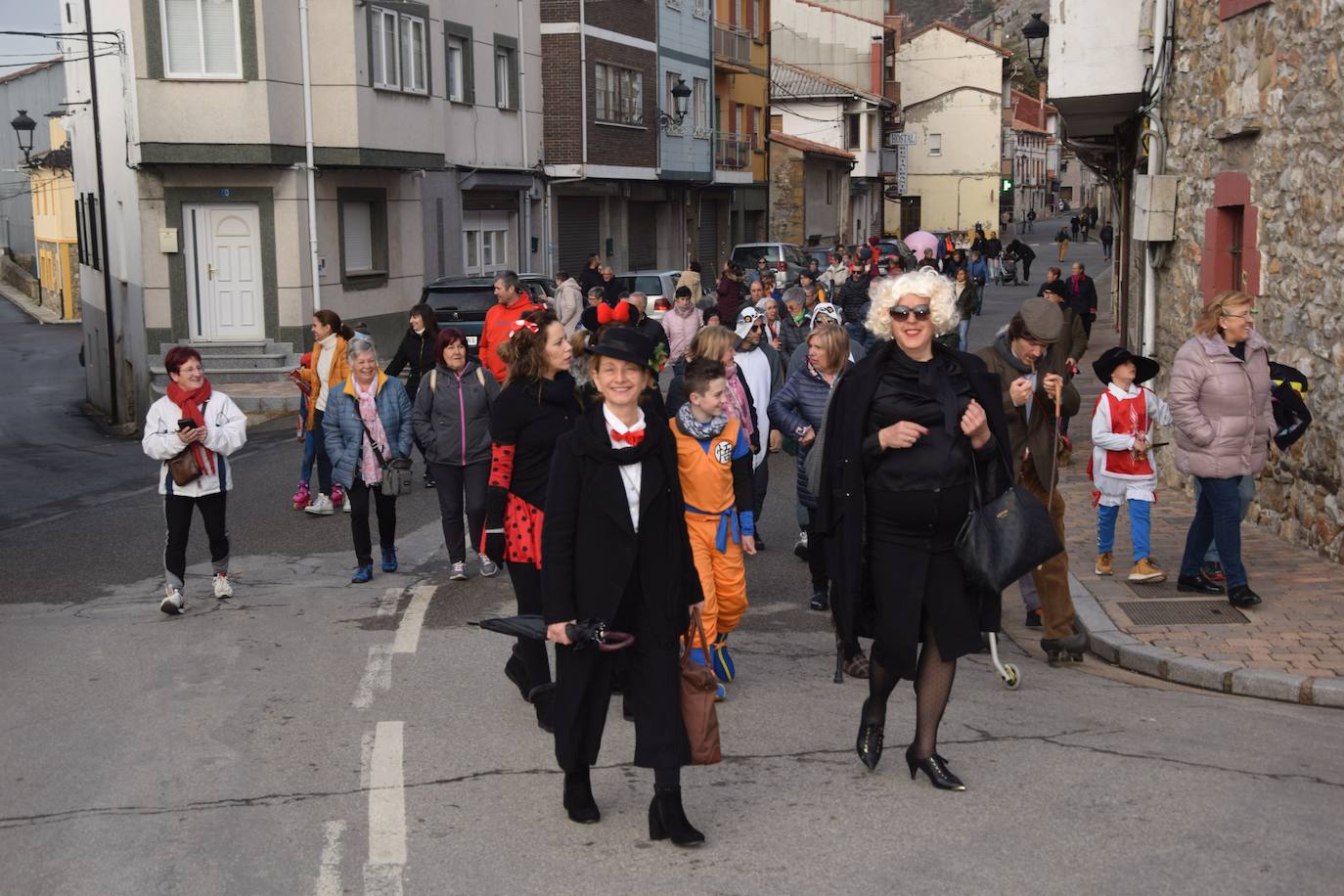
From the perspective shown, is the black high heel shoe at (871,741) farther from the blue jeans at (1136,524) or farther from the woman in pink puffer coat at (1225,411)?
the blue jeans at (1136,524)

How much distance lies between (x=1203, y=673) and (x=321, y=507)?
7.90 metres

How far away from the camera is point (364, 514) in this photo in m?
10.0

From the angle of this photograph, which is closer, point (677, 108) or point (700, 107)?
point (677, 108)

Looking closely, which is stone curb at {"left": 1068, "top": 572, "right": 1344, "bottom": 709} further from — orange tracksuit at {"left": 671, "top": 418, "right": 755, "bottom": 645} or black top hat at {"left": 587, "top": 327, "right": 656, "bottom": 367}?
black top hat at {"left": 587, "top": 327, "right": 656, "bottom": 367}

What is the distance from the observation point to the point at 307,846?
17.3 feet

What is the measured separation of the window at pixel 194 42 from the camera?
2373 cm

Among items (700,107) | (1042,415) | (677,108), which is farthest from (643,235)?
(1042,415)

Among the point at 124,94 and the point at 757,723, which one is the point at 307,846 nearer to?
the point at 757,723

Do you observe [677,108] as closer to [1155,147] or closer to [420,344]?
[1155,147]

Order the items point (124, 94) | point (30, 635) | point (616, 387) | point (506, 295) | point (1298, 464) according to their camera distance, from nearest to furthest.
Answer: point (616, 387) < point (30, 635) < point (1298, 464) < point (506, 295) < point (124, 94)

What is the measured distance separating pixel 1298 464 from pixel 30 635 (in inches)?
328

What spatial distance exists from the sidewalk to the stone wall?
0.55 m

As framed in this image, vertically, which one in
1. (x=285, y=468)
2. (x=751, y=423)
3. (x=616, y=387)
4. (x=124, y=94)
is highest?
(x=124, y=94)

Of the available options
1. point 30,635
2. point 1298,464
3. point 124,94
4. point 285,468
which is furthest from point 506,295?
point 124,94
